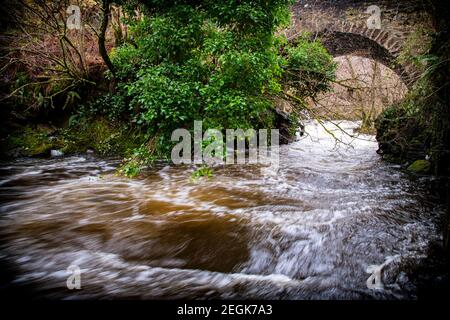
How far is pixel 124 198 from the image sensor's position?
5137mm

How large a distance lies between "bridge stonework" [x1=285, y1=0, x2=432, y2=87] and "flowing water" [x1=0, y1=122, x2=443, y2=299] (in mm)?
5533

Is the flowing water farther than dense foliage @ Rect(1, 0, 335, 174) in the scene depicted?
No

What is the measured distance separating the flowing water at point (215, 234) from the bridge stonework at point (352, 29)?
553 cm

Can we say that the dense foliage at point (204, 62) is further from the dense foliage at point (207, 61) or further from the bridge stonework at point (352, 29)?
the bridge stonework at point (352, 29)

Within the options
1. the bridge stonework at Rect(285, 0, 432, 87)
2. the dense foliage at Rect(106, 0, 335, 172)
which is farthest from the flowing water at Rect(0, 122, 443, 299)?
the bridge stonework at Rect(285, 0, 432, 87)

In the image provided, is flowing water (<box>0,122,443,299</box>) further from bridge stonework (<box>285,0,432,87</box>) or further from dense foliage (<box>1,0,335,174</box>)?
bridge stonework (<box>285,0,432,87</box>)

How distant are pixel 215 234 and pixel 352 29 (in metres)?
9.45

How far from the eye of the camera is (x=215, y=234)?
3775mm

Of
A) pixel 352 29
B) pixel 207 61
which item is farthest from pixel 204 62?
pixel 352 29

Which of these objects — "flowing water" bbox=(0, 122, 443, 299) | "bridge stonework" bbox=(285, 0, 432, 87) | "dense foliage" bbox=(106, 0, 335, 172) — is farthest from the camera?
"bridge stonework" bbox=(285, 0, 432, 87)

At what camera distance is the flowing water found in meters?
2.80

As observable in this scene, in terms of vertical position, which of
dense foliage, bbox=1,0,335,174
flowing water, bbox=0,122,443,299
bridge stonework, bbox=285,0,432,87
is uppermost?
bridge stonework, bbox=285,0,432,87

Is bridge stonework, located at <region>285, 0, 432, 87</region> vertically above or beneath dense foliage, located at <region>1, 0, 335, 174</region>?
above

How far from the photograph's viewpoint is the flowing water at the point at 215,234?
9.18 ft
